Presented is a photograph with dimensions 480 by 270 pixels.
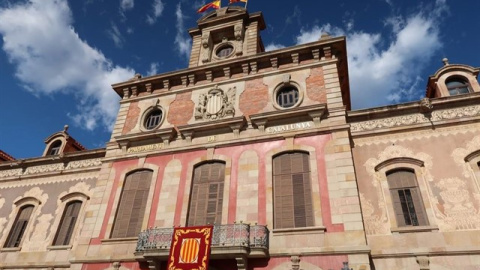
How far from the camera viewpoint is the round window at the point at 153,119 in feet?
56.2

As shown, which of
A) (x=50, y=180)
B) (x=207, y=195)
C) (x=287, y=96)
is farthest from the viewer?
(x=50, y=180)

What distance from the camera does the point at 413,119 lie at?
525 inches

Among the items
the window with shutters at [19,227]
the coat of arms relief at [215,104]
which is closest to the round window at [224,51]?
the coat of arms relief at [215,104]

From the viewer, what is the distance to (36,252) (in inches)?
620

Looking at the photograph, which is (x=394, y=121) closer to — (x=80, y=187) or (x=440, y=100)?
(x=440, y=100)

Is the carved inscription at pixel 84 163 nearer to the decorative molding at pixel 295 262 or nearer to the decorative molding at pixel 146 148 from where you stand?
the decorative molding at pixel 146 148

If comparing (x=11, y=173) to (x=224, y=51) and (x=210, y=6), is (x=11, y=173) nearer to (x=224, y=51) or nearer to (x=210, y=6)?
(x=224, y=51)

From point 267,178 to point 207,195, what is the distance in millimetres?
2675

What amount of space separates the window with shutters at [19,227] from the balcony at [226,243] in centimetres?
878

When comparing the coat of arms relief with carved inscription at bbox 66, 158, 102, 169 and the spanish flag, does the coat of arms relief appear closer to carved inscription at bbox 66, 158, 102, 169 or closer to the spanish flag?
carved inscription at bbox 66, 158, 102, 169

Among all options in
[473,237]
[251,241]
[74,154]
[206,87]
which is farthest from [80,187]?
[473,237]

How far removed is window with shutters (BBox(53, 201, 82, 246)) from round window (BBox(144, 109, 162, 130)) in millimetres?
5332

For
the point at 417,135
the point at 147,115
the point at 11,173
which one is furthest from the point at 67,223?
the point at 417,135

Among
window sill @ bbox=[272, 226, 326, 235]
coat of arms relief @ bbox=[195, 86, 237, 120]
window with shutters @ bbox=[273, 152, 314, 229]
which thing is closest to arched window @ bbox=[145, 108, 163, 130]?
coat of arms relief @ bbox=[195, 86, 237, 120]
